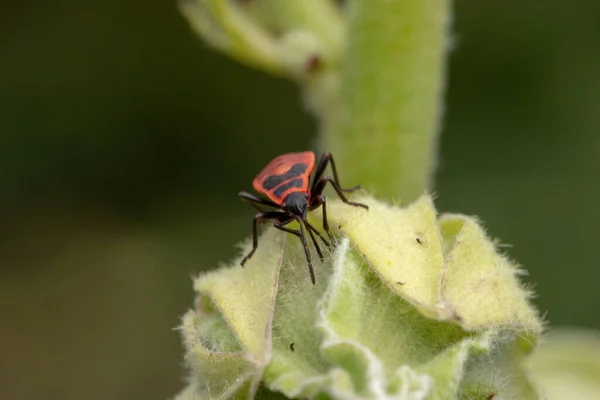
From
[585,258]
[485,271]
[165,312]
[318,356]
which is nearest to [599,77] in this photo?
[585,258]

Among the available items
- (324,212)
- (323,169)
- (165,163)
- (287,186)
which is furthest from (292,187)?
(165,163)

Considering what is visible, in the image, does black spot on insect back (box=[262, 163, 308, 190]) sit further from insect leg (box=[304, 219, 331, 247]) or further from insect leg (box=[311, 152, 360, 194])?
insect leg (box=[304, 219, 331, 247])

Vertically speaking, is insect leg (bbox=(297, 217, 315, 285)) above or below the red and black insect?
below

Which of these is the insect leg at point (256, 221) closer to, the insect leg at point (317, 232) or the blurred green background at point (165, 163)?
the insect leg at point (317, 232)

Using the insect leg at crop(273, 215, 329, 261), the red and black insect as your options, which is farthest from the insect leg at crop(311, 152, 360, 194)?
the insect leg at crop(273, 215, 329, 261)

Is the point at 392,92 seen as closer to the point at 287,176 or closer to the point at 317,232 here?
the point at 287,176

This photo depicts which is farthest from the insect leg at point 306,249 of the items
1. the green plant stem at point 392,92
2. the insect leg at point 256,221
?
the green plant stem at point 392,92
